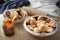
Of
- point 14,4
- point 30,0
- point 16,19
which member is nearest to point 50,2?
point 30,0

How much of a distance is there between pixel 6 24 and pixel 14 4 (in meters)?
0.45

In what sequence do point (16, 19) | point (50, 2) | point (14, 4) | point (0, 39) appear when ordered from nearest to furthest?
point (0, 39)
point (16, 19)
point (14, 4)
point (50, 2)

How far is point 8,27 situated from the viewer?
0.77 metres

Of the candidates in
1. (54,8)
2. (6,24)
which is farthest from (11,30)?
(54,8)

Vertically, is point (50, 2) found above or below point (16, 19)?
above

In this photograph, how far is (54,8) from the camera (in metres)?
1.19

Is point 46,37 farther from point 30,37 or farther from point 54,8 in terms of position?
point 54,8

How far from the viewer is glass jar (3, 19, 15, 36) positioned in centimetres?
76

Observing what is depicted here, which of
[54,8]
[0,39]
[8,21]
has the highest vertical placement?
[54,8]

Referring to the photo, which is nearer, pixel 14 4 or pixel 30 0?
pixel 14 4

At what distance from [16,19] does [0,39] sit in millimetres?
186

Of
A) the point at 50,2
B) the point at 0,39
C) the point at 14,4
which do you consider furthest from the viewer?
the point at 50,2

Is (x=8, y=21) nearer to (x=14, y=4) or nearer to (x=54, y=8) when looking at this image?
(x=14, y=4)

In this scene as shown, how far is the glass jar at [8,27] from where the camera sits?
76 cm
